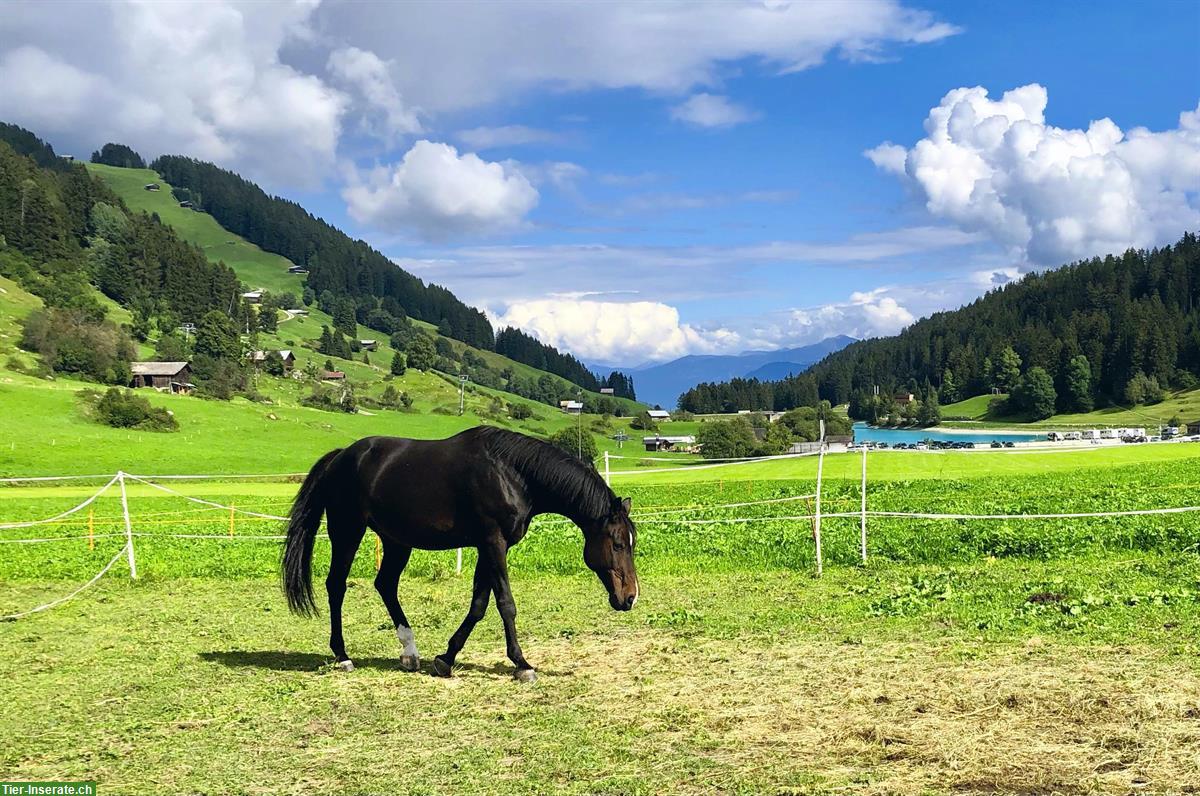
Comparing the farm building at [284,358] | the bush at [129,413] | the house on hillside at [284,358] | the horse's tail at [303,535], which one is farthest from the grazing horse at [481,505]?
the farm building at [284,358]

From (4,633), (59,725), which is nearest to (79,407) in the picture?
(4,633)

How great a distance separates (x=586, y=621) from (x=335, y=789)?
6522 mm

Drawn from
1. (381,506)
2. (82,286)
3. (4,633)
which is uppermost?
(82,286)

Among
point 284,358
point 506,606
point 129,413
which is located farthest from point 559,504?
point 284,358

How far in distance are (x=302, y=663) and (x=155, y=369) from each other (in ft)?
411

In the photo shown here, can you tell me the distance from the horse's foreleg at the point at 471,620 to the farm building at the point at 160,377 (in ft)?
403

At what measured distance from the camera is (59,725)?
7789 mm

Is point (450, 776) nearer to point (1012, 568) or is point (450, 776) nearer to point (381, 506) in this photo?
point (381, 506)

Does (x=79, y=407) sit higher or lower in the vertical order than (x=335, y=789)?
higher

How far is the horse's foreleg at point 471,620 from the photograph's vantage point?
9.48m

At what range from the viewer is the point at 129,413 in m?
93.6

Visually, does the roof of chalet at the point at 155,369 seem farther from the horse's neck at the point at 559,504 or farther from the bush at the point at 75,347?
the horse's neck at the point at 559,504

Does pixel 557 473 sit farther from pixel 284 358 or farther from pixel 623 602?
pixel 284 358

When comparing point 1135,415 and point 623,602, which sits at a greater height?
point 1135,415
